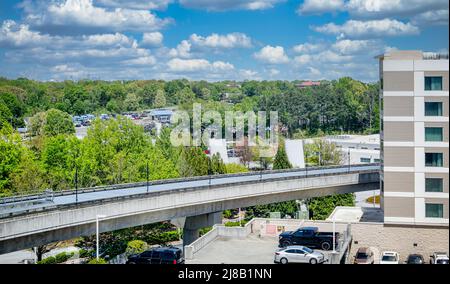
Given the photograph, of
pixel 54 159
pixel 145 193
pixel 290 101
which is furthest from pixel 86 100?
pixel 145 193

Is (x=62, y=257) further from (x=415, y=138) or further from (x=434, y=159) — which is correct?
(x=434, y=159)

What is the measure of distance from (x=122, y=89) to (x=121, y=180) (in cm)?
6108

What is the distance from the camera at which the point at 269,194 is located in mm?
27188

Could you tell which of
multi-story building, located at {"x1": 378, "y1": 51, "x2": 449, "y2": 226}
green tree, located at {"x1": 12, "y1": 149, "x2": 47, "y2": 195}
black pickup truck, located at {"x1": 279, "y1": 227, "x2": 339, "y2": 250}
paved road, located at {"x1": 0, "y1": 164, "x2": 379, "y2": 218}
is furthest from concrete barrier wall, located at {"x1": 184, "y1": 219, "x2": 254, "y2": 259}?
green tree, located at {"x1": 12, "y1": 149, "x2": 47, "y2": 195}

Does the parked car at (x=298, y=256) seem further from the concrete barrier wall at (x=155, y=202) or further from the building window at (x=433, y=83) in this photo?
the building window at (x=433, y=83)

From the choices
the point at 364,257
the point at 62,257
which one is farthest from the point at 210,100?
the point at 364,257

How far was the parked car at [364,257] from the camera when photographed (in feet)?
61.0

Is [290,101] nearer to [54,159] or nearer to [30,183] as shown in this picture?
[54,159]

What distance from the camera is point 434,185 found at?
20172 millimetres

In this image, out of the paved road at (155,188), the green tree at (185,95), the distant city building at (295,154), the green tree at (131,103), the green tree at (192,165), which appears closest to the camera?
the paved road at (155,188)

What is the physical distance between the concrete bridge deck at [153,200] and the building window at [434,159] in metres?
8.15

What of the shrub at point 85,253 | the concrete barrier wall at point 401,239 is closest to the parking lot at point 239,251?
the concrete barrier wall at point 401,239

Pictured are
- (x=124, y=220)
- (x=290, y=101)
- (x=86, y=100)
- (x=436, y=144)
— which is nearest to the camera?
(x=436, y=144)

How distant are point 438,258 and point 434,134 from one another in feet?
14.0
